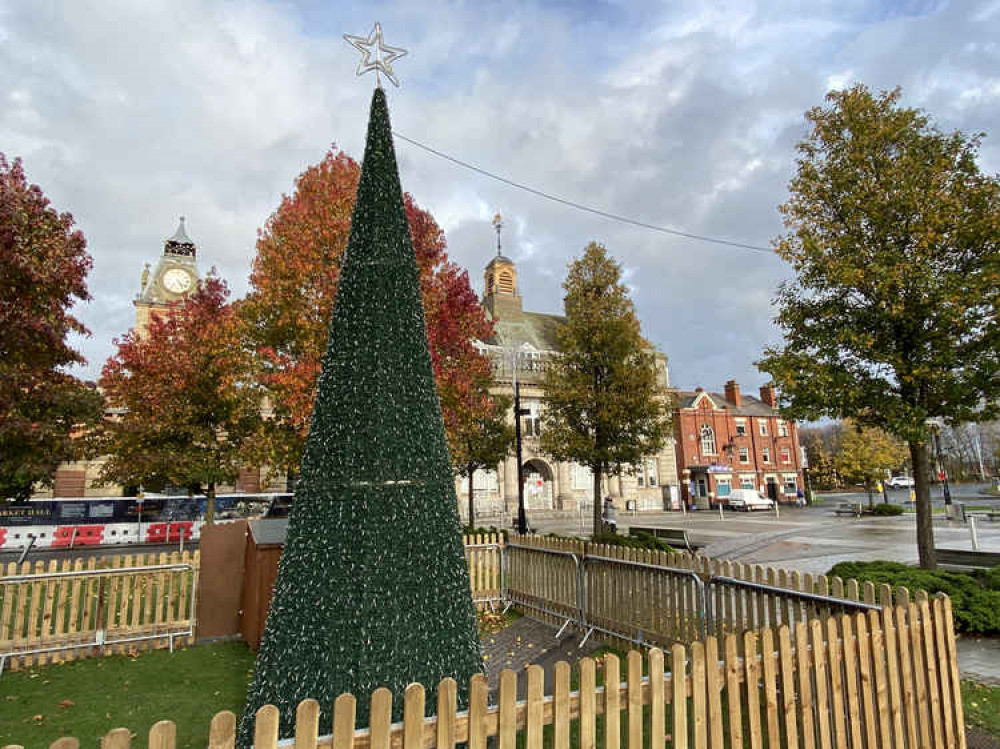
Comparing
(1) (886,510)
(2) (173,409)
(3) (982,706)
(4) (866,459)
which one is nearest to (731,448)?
(4) (866,459)

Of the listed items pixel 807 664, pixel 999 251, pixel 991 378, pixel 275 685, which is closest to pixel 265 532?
pixel 275 685

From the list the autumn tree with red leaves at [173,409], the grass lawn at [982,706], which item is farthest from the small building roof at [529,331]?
the grass lawn at [982,706]

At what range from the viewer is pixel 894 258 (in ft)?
34.2

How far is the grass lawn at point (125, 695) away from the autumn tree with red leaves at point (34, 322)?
5.25 metres

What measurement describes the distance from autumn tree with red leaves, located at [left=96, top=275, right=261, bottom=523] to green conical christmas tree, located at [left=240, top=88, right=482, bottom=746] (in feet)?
47.9

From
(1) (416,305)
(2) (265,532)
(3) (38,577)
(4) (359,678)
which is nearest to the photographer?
(4) (359,678)

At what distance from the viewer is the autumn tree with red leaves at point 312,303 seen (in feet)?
37.8

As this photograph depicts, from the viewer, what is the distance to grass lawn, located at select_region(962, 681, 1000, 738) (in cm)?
505

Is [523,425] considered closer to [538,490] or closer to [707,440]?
[538,490]

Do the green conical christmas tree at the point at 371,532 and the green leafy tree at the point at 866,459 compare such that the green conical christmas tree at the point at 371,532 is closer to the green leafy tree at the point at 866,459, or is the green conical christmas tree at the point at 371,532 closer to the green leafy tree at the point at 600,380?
the green leafy tree at the point at 600,380

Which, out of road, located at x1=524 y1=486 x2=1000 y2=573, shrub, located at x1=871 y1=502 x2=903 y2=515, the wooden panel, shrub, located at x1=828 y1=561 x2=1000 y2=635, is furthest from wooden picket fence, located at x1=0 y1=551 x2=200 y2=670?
shrub, located at x1=871 y1=502 x2=903 y2=515

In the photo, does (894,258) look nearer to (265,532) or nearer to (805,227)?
(805,227)

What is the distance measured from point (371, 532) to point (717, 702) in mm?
2302

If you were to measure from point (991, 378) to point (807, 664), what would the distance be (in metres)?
9.81
